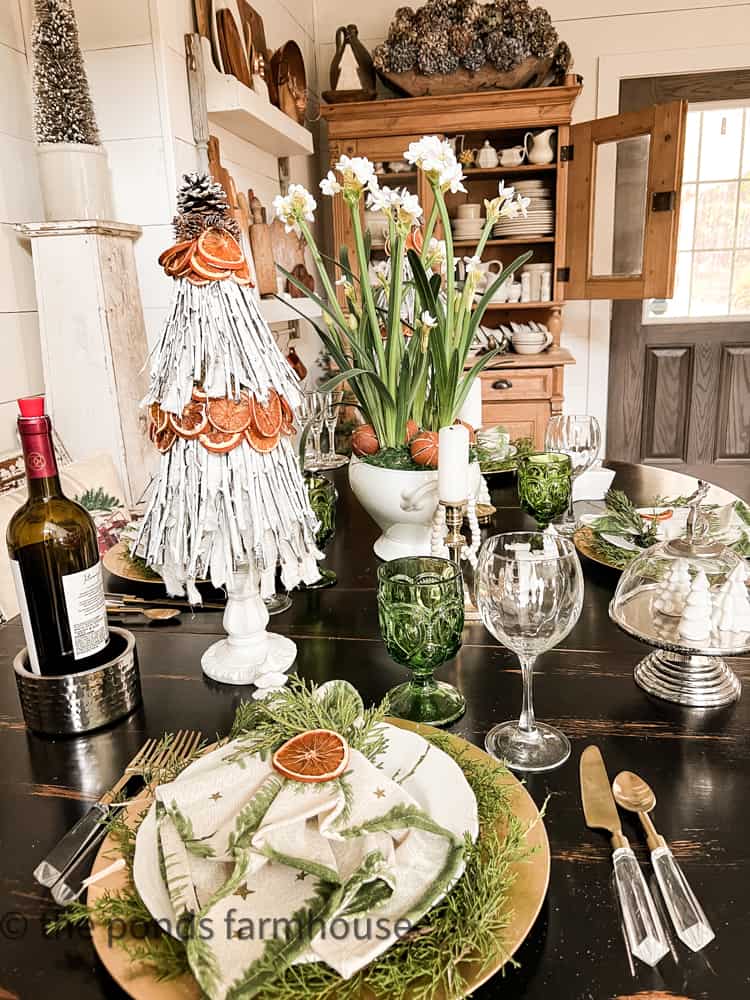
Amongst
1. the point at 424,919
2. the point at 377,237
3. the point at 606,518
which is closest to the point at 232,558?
the point at 424,919

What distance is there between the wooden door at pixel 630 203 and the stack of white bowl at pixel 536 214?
0.09 m

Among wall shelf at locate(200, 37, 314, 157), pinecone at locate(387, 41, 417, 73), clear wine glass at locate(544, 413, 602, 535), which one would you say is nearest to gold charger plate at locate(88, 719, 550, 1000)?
clear wine glass at locate(544, 413, 602, 535)

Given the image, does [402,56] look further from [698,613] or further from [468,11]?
[698,613]

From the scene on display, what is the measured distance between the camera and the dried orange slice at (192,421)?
0.81m

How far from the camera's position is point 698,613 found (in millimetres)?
820

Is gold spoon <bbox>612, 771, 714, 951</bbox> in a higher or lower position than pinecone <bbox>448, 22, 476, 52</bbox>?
lower

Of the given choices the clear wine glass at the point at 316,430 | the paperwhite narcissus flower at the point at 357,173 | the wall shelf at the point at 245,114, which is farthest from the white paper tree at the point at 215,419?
the wall shelf at the point at 245,114

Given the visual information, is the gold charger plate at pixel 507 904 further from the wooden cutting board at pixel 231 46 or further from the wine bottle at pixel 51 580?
the wooden cutting board at pixel 231 46

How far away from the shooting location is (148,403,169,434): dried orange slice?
2.68ft

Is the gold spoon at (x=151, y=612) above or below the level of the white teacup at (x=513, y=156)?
below

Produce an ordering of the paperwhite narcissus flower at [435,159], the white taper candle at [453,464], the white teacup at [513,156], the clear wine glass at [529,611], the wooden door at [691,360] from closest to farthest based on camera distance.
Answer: the clear wine glass at [529,611] → the white taper candle at [453,464] → the paperwhite narcissus flower at [435,159] → the white teacup at [513,156] → the wooden door at [691,360]

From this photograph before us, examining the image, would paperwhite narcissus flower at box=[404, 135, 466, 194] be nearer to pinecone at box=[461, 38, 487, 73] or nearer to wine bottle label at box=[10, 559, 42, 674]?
wine bottle label at box=[10, 559, 42, 674]

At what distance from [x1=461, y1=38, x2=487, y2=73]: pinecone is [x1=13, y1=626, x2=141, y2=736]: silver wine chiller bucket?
10.1 feet

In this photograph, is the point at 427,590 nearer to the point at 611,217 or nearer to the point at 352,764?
the point at 352,764
